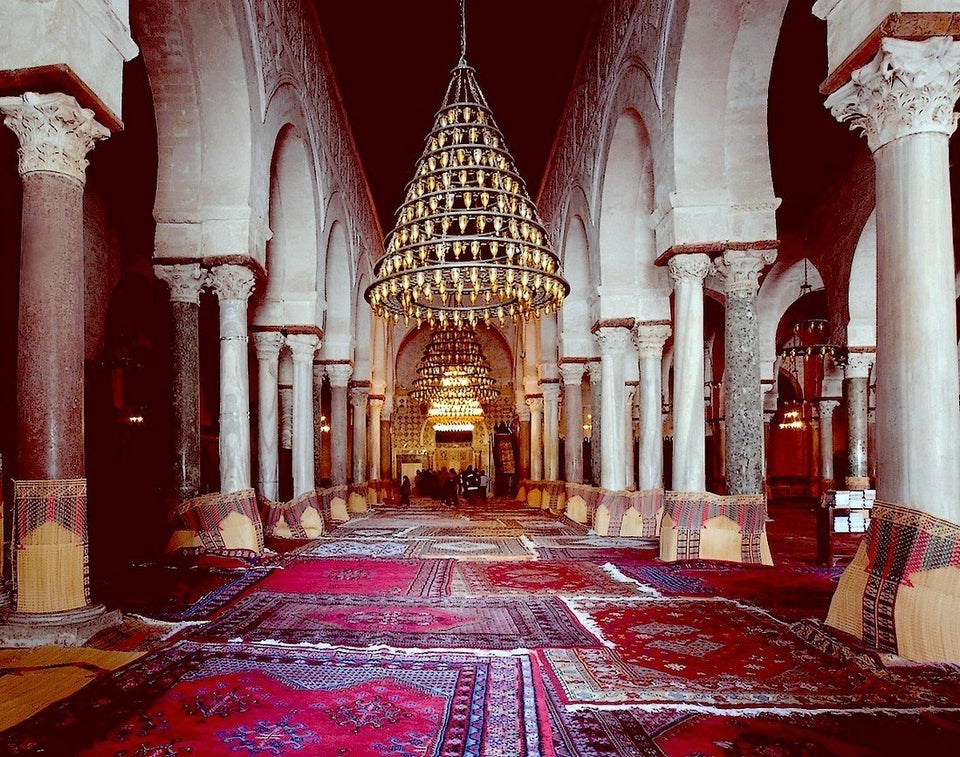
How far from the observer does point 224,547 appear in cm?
764

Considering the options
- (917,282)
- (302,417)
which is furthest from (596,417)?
(917,282)

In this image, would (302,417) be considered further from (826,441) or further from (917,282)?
(826,441)

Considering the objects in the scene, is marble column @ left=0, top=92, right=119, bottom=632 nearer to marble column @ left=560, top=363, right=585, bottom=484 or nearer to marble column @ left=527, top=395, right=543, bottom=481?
marble column @ left=560, top=363, right=585, bottom=484

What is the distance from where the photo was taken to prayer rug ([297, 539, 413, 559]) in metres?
8.62

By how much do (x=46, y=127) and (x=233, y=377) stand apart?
4113mm

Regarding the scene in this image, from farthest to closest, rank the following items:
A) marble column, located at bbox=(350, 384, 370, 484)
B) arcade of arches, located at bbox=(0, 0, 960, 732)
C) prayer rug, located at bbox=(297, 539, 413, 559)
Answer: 1. marble column, located at bbox=(350, 384, 370, 484)
2. prayer rug, located at bbox=(297, 539, 413, 559)
3. arcade of arches, located at bbox=(0, 0, 960, 732)

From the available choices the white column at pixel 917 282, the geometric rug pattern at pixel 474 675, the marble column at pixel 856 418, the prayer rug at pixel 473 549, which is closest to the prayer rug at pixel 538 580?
the geometric rug pattern at pixel 474 675

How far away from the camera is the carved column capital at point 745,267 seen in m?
7.73

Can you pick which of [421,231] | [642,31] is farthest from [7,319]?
[642,31]

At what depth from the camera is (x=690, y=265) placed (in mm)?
7910

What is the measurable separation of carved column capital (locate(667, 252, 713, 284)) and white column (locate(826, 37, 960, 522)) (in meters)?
3.60

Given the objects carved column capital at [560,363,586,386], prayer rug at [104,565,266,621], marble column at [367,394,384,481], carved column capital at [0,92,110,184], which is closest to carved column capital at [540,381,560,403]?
carved column capital at [560,363,586,386]

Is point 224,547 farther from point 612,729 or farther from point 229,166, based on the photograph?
point 612,729

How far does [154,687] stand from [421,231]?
5.92m
